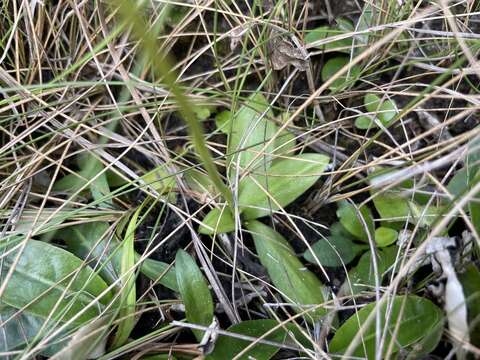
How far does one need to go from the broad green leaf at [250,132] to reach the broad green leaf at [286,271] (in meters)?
0.12

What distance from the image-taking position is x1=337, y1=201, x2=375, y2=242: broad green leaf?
973 millimetres

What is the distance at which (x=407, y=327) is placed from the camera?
2.75 ft

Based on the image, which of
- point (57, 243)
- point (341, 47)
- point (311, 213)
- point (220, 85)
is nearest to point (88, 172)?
point (57, 243)

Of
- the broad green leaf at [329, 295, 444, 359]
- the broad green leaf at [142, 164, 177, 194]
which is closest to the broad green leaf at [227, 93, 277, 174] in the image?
the broad green leaf at [142, 164, 177, 194]

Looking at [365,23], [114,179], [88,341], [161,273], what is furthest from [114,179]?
[365,23]

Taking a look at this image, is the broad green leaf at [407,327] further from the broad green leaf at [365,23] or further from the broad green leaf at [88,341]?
the broad green leaf at [365,23]

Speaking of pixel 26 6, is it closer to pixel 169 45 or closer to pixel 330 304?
pixel 169 45

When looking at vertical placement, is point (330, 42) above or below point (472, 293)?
above

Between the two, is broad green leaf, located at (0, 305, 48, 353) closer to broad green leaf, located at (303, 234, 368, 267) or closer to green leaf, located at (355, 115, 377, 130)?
broad green leaf, located at (303, 234, 368, 267)

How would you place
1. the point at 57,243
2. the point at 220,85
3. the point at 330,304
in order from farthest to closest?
the point at 220,85 < the point at 57,243 < the point at 330,304

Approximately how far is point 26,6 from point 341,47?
1.96ft

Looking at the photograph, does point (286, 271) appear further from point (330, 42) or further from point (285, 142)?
point (330, 42)

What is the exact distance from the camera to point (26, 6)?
1.10m

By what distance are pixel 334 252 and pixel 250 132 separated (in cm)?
26
